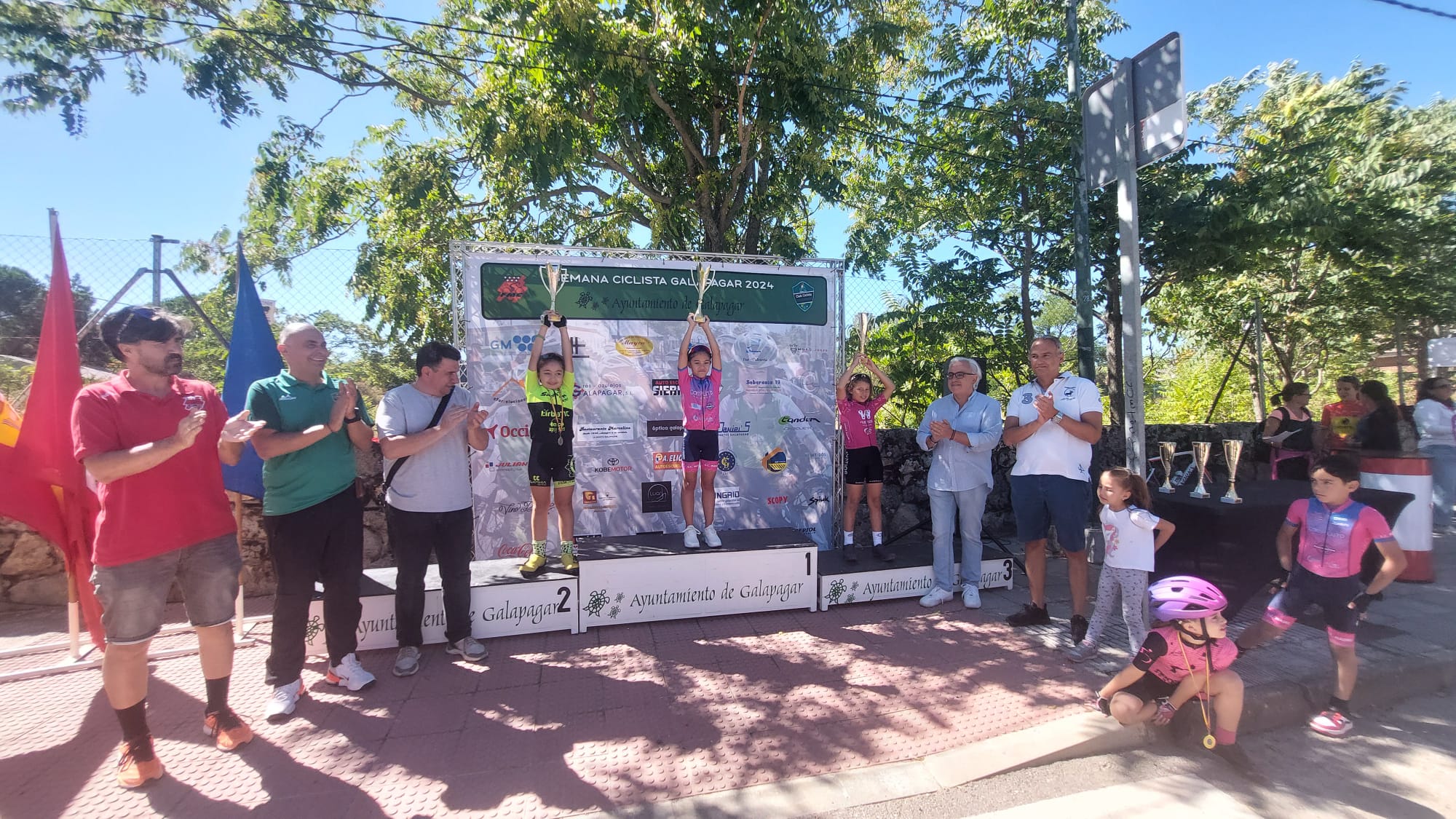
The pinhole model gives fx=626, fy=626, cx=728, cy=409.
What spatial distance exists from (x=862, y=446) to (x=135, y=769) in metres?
4.43

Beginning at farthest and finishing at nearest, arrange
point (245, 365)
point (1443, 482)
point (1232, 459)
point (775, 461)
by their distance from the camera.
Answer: point (1443, 482)
point (775, 461)
point (1232, 459)
point (245, 365)

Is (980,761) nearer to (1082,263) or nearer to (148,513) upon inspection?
(148,513)

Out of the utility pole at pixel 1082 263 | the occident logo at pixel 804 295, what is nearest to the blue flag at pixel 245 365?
the occident logo at pixel 804 295

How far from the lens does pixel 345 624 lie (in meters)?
3.39

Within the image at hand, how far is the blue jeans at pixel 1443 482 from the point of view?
246 inches

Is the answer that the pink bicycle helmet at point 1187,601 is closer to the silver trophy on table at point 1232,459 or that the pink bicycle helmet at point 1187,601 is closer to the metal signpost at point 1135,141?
the silver trophy on table at point 1232,459

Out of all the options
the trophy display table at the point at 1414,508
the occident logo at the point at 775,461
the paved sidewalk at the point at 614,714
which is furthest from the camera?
the occident logo at the point at 775,461

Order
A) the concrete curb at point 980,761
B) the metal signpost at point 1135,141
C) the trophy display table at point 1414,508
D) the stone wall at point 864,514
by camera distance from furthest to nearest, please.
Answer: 1. the trophy display table at point 1414,508
2. the stone wall at point 864,514
3. the metal signpost at point 1135,141
4. the concrete curb at point 980,761

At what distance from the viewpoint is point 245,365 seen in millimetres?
4035

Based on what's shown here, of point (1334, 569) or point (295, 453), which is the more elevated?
point (295, 453)

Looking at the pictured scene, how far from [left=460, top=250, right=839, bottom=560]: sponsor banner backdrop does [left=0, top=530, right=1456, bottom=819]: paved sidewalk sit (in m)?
1.39

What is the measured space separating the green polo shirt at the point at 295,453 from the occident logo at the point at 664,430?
8.46 feet

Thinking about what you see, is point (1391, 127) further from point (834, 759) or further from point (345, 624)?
point (345, 624)

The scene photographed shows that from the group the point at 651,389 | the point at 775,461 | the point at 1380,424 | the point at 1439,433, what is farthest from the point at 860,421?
the point at 1439,433
